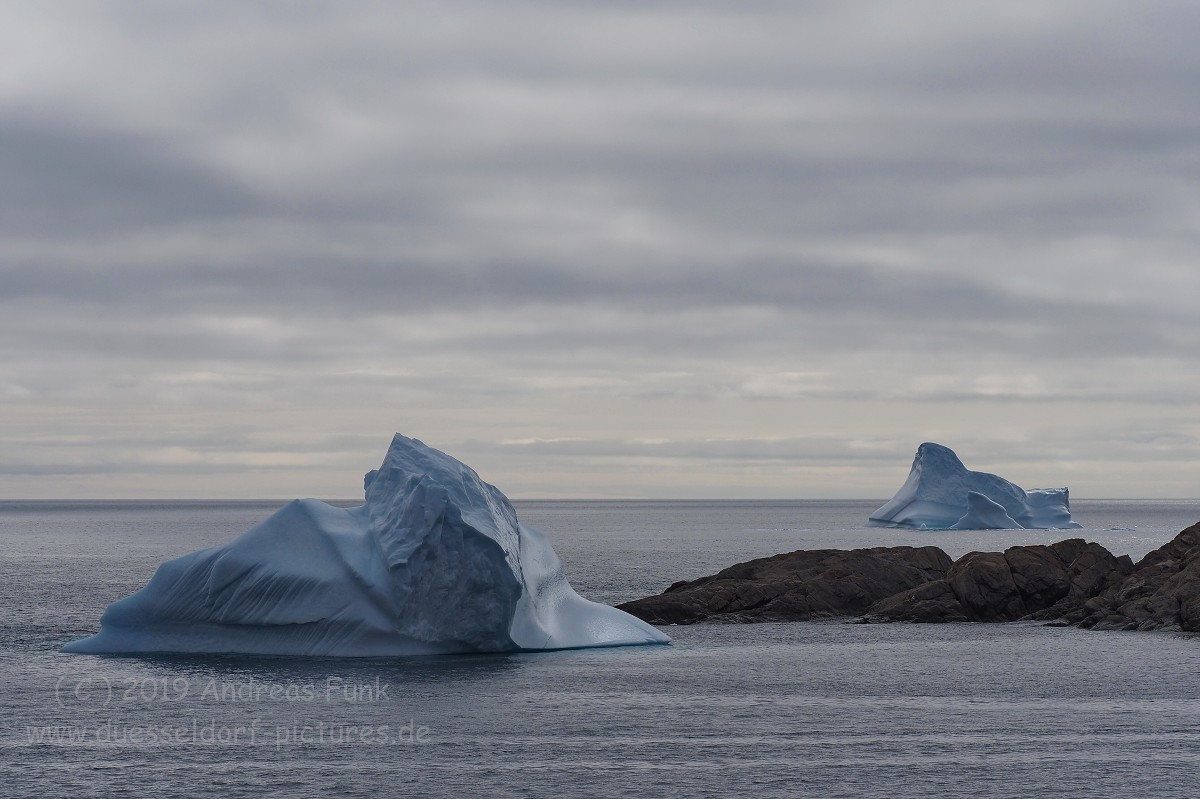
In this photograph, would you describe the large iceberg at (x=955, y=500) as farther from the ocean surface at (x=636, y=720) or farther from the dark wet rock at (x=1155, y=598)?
the ocean surface at (x=636, y=720)

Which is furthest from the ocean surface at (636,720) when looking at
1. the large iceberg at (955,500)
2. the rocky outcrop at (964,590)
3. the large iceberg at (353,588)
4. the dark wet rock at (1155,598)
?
the large iceberg at (955,500)

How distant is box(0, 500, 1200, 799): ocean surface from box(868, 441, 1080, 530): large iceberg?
73.0 metres

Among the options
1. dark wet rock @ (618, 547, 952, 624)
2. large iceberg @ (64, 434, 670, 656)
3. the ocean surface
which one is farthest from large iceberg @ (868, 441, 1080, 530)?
large iceberg @ (64, 434, 670, 656)

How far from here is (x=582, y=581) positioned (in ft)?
208

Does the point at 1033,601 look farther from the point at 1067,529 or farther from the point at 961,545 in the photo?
the point at 1067,529

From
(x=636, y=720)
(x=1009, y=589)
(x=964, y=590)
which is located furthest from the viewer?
(x=1009, y=589)

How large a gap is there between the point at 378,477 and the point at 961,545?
76.4m

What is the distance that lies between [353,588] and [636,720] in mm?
10489

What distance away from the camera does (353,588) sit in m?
32.3

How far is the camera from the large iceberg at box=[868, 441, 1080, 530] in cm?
11119

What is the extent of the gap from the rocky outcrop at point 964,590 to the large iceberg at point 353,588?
12.9 metres

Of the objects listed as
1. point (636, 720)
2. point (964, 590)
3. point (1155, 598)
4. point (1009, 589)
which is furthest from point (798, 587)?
point (636, 720)

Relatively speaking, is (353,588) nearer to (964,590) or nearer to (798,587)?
(798,587)

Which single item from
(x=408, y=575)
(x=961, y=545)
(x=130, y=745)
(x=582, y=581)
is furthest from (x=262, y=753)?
(x=961, y=545)
